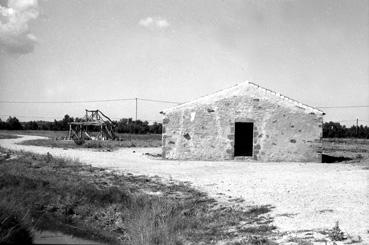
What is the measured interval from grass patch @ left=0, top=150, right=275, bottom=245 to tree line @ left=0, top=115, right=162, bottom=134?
4168cm

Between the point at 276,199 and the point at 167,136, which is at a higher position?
the point at 167,136

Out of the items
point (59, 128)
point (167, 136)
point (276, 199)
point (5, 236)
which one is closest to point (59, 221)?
point (5, 236)

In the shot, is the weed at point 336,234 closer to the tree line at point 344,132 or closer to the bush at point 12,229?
the bush at point 12,229

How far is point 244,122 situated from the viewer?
1711 cm

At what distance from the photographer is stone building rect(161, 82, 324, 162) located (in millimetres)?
16891

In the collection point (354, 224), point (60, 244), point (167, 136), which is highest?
point (167, 136)

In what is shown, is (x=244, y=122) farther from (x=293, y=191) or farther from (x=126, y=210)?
(x=126, y=210)

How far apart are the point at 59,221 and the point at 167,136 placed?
10.3m

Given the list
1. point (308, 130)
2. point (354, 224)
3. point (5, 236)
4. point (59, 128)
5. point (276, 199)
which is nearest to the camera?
point (5, 236)

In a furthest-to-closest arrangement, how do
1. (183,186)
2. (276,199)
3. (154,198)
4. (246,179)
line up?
1. (246,179)
2. (183,186)
3. (154,198)
4. (276,199)

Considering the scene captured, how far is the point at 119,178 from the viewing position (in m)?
11.3

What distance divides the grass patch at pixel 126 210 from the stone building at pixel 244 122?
21.7ft

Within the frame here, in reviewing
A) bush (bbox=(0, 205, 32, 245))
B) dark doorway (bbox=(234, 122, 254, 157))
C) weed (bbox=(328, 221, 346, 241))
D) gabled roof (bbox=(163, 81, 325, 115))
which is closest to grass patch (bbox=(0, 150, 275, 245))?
bush (bbox=(0, 205, 32, 245))

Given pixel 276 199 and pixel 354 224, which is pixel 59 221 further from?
pixel 354 224
